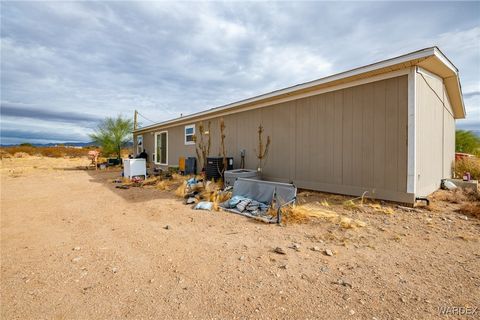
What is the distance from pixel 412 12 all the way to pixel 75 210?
27.4 ft

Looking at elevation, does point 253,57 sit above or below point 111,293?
above

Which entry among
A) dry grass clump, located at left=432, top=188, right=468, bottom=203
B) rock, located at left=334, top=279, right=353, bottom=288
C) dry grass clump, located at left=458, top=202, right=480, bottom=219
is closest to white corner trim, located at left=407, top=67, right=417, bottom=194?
dry grass clump, located at left=458, top=202, right=480, bottom=219

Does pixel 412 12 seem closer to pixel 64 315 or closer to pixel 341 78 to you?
pixel 341 78

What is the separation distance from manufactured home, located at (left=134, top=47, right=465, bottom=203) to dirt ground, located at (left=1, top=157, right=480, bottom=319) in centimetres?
105

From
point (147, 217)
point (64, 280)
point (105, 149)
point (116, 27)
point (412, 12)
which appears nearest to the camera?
point (64, 280)

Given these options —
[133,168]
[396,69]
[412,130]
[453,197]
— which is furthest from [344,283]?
[133,168]

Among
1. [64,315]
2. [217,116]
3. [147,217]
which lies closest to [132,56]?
[217,116]

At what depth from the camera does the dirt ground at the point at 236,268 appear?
63.4 inches

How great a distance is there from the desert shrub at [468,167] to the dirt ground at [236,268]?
15.6ft

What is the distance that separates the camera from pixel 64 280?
2.01 meters

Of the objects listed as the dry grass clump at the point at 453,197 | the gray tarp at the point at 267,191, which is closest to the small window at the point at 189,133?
the gray tarp at the point at 267,191

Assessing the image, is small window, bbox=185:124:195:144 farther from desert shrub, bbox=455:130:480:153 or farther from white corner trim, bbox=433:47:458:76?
desert shrub, bbox=455:130:480:153

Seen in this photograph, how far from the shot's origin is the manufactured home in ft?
14.0

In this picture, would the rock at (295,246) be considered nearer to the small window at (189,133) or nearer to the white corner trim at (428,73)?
the white corner trim at (428,73)
